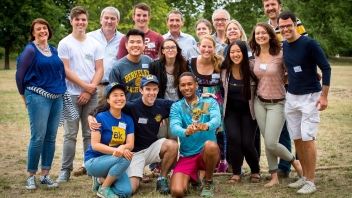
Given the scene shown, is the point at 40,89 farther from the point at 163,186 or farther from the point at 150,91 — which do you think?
the point at 163,186

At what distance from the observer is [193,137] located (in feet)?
17.8

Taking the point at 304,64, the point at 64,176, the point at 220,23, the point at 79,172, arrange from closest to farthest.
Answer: the point at 304,64, the point at 64,176, the point at 79,172, the point at 220,23

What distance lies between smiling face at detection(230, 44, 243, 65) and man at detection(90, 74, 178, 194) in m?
1.02

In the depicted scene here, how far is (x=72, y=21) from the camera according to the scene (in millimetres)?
6172

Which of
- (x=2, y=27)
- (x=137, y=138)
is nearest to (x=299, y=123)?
(x=137, y=138)

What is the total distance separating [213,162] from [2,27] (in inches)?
1581

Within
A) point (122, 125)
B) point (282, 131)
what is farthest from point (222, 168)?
point (122, 125)

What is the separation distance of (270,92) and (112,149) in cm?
213

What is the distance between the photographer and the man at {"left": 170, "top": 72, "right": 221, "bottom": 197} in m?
5.17

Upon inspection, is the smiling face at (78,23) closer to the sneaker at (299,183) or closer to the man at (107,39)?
the man at (107,39)

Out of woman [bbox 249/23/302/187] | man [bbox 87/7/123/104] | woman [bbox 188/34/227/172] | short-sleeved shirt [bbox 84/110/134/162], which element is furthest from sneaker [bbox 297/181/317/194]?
man [bbox 87/7/123/104]

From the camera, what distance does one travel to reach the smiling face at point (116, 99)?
17.1ft

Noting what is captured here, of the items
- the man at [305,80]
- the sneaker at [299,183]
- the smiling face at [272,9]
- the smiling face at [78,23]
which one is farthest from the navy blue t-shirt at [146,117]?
the smiling face at [272,9]

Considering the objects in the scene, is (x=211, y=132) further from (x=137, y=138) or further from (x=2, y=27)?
(x=2, y=27)
